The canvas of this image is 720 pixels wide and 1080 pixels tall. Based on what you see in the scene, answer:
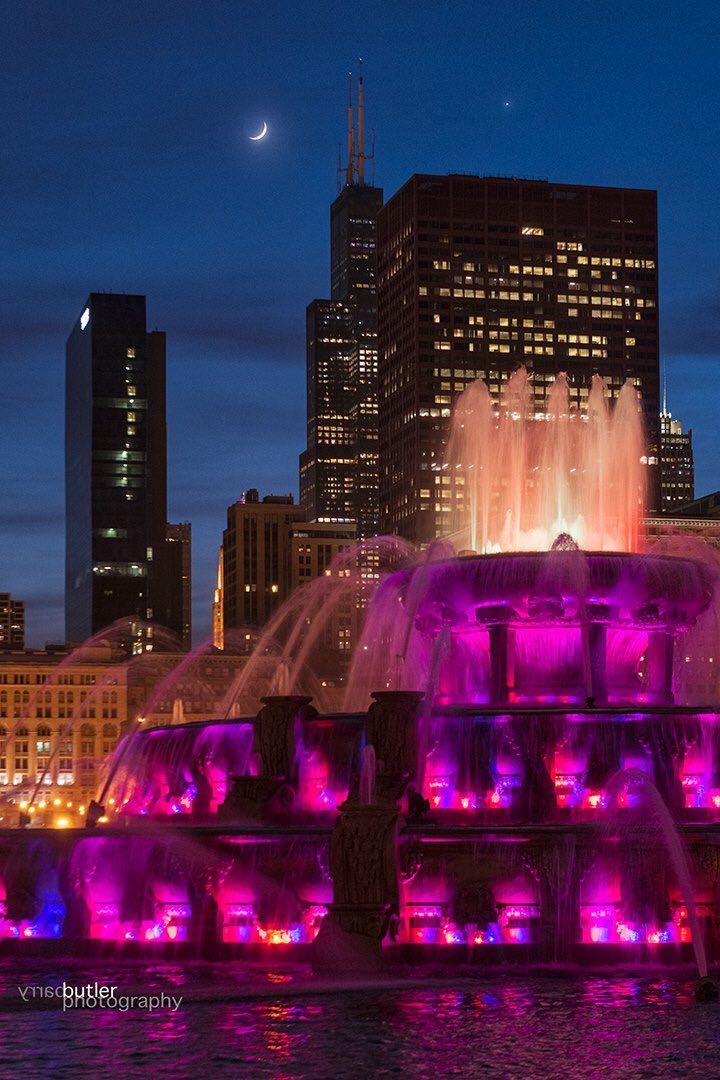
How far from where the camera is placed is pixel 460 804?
1571 inches

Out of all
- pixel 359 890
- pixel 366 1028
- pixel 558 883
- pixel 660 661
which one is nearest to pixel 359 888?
pixel 359 890

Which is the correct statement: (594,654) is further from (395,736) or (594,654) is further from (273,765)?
(273,765)

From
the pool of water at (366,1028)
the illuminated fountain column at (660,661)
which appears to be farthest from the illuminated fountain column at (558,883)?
the illuminated fountain column at (660,661)

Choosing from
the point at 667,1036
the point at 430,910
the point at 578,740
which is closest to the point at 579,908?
the point at 430,910

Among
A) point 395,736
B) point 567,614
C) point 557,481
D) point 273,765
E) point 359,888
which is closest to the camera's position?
point 359,888

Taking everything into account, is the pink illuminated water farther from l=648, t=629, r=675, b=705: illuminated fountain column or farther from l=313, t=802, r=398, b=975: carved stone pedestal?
l=313, t=802, r=398, b=975: carved stone pedestal

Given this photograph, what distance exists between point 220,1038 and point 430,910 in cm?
872

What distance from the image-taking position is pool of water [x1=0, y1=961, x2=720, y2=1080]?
26.1 meters

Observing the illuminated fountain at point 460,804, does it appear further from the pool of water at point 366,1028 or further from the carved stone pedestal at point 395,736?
the pool of water at point 366,1028

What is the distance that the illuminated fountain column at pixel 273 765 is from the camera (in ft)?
133

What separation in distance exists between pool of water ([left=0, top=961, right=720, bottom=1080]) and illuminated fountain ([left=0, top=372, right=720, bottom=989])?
7.28 ft

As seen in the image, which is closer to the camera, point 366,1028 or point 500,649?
point 366,1028

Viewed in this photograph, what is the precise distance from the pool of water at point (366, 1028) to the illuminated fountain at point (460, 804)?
222 cm

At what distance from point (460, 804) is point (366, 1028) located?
11741 millimetres
